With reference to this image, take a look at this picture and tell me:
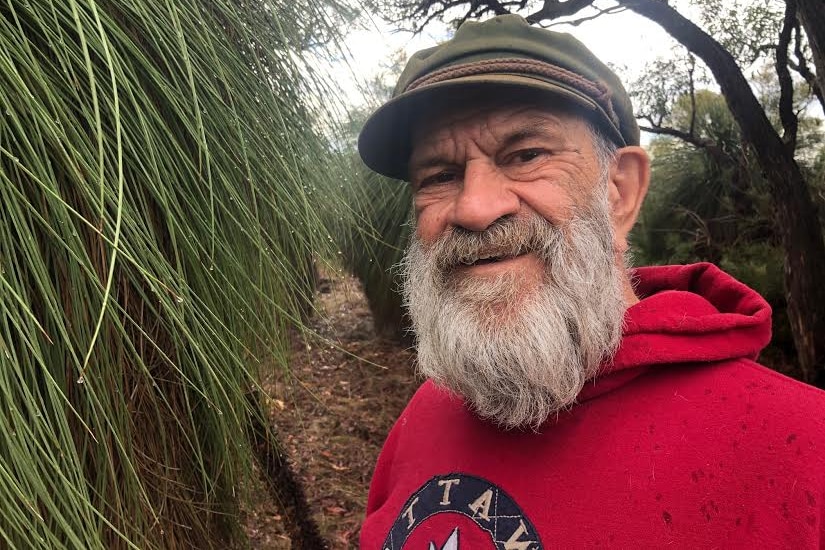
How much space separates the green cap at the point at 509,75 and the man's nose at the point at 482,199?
0.42 feet

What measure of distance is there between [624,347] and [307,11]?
699 mm

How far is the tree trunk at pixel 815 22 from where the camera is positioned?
2.75 metres

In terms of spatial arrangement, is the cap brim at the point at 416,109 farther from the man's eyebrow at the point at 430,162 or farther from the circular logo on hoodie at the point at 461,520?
the circular logo on hoodie at the point at 461,520

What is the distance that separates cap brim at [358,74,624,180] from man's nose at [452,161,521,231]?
0.40ft

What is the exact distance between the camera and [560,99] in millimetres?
943

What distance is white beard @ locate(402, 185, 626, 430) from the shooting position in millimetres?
889

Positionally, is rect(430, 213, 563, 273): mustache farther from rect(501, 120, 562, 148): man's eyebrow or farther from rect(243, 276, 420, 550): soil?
rect(243, 276, 420, 550): soil

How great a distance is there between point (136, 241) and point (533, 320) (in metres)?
0.56

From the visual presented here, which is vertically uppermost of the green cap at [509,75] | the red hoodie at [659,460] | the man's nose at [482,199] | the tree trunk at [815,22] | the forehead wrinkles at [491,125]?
the tree trunk at [815,22]

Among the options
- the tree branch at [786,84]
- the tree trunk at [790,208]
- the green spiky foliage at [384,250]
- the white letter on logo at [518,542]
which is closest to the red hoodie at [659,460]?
the white letter on logo at [518,542]

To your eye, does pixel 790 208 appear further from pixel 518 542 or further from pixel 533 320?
pixel 518 542

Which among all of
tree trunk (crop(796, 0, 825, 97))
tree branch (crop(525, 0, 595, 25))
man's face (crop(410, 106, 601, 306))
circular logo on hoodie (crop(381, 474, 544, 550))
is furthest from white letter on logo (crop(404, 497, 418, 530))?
tree branch (crop(525, 0, 595, 25))

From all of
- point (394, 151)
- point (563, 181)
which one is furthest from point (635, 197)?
point (394, 151)

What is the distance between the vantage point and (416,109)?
1.04 meters
